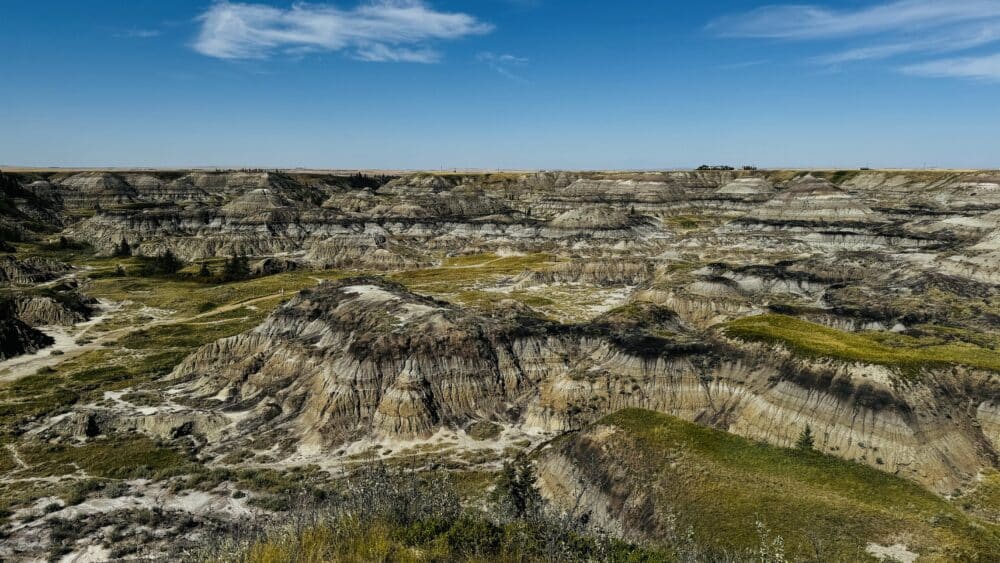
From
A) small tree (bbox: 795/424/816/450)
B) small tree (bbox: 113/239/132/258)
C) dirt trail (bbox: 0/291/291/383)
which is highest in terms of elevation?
small tree (bbox: 113/239/132/258)

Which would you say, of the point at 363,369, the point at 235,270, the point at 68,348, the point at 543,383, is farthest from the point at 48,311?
the point at 543,383

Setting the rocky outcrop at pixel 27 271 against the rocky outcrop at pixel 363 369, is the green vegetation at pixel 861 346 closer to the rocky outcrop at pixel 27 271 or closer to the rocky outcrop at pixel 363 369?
the rocky outcrop at pixel 363 369

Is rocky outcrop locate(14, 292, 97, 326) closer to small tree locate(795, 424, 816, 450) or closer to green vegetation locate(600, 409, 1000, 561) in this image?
green vegetation locate(600, 409, 1000, 561)

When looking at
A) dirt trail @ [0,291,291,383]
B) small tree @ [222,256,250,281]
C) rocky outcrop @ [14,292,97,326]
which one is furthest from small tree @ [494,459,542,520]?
small tree @ [222,256,250,281]

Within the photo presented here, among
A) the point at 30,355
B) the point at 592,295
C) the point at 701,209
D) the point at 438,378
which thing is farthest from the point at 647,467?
the point at 701,209

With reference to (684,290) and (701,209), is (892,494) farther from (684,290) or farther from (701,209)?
(701,209)
